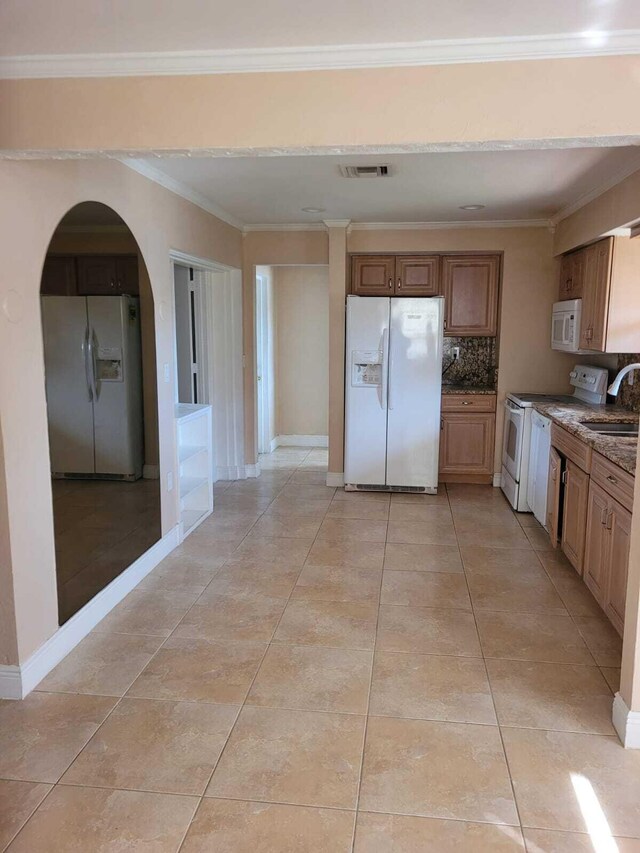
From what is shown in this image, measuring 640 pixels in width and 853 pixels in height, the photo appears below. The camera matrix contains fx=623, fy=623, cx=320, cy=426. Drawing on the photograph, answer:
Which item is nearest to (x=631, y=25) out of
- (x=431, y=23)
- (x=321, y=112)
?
(x=431, y=23)

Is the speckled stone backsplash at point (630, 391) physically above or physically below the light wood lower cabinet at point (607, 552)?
above

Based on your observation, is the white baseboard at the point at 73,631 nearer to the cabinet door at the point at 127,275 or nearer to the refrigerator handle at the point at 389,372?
the cabinet door at the point at 127,275

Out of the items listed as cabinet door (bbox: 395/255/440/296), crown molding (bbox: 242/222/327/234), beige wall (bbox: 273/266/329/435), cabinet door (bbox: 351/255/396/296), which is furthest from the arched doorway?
beige wall (bbox: 273/266/329/435)

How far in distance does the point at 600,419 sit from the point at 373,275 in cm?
262

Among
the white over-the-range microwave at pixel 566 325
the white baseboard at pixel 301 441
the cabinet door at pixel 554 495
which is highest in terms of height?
Result: the white over-the-range microwave at pixel 566 325

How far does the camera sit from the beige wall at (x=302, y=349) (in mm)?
7316

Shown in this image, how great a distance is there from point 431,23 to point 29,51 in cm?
132

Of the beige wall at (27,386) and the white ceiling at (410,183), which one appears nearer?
the beige wall at (27,386)

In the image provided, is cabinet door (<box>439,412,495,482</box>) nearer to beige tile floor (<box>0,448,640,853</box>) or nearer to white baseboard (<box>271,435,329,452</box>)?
beige tile floor (<box>0,448,640,853</box>)

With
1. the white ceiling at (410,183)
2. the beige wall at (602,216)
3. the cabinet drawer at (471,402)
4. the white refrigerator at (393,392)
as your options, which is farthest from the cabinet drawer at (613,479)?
the cabinet drawer at (471,402)

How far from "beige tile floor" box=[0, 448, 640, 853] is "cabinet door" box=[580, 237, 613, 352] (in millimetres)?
1584

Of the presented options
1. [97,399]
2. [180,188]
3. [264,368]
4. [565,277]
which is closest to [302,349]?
[264,368]

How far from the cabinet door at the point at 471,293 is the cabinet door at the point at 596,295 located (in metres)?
1.18

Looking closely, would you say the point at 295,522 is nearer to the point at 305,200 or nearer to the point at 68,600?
the point at 68,600
